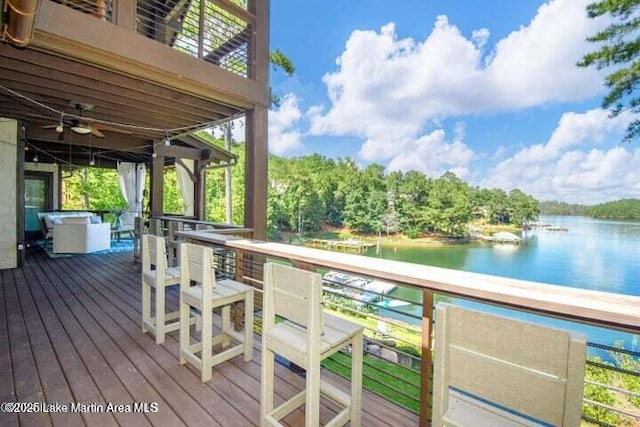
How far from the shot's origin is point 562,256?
27.0 meters

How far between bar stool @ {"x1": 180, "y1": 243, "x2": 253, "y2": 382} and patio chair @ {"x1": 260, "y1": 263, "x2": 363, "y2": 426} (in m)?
0.72

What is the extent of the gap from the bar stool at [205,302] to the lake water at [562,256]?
17.1 m

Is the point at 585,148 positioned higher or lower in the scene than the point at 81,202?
higher

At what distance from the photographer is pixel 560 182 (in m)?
37.4

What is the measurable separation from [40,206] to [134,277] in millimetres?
7171

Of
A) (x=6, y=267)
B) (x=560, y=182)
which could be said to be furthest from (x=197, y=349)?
(x=560, y=182)

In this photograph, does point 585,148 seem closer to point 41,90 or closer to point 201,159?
point 201,159

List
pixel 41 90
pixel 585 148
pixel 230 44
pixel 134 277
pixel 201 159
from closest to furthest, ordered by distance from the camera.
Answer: pixel 41 90, pixel 230 44, pixel 134 277, pixel 201 159, pixel 585 148

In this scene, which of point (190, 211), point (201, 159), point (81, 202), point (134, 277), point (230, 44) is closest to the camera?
point (230, 44)

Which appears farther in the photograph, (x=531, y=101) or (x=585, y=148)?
(x=531, y=101)

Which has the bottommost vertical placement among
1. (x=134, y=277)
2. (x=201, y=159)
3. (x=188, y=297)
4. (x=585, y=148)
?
(x=134, y=277)

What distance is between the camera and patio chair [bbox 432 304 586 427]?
73 cm

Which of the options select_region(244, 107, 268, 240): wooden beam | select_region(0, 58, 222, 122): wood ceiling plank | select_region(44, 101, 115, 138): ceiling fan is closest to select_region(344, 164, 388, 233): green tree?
select_region(0, 58, 222, 122): wood ceiling plank

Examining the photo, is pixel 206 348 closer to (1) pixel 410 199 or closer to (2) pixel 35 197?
(2) pixel 35 197
